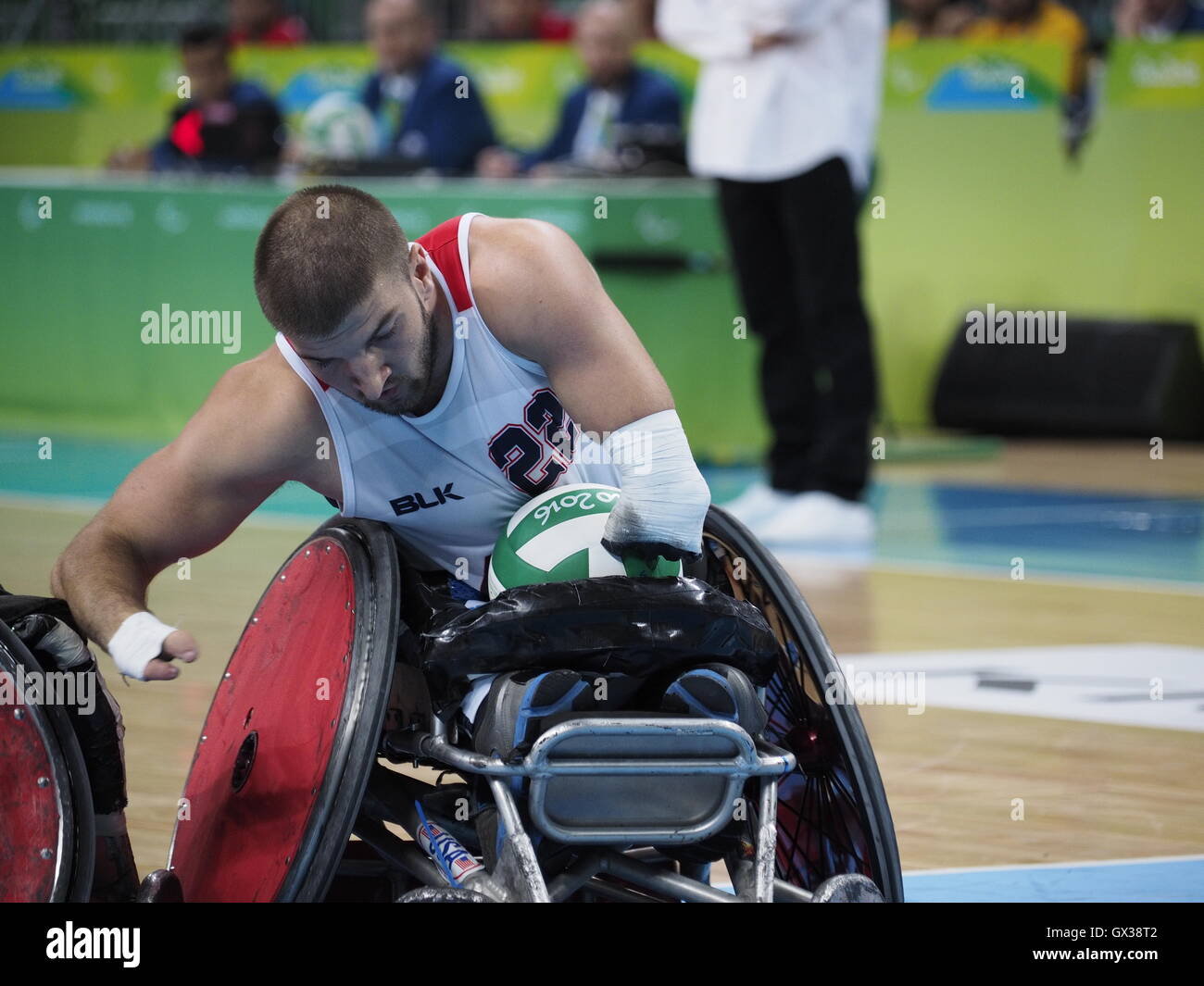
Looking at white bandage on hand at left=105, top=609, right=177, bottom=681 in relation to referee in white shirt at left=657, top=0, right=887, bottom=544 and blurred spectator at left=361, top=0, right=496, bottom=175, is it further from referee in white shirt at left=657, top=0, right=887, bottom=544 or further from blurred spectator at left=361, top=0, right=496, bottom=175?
blurred spectator at left=361, top=0, right=496, bottom=175

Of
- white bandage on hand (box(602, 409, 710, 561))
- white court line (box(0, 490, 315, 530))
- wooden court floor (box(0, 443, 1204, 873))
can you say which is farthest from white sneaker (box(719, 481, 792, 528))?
white bandage on hand (box(602, 409, 710, 561))

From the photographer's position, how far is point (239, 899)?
280 centimetres

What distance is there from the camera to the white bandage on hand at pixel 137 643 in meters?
2.84

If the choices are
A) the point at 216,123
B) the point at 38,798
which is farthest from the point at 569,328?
the point at 216,123

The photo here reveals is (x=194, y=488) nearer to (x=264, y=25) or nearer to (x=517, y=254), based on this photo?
(x=517, y=254)

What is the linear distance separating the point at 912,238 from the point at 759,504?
421 cm

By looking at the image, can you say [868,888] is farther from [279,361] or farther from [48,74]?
[48,74]

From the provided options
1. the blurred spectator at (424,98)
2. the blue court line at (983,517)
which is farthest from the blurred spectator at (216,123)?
the blue court line at (983,517)

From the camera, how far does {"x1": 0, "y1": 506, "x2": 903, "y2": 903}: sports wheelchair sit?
8.65ft

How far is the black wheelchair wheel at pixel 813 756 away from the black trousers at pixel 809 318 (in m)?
4.62

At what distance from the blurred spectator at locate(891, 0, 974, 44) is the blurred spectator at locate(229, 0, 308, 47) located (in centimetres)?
477

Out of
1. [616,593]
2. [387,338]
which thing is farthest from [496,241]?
[616,593]

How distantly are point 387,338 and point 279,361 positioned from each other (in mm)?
262

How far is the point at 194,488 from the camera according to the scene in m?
3.09
